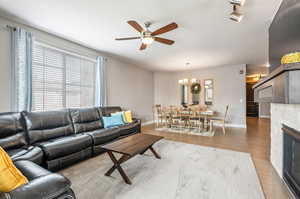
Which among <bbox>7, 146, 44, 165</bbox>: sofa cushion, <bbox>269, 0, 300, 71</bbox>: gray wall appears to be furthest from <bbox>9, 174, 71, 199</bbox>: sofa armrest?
<bbox>269, 0, 300, 71</bbox>: gray wall

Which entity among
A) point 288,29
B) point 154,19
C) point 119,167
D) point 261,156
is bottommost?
point 261,156

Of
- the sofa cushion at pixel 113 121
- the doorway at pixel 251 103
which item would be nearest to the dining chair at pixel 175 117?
the sofa cushion at pixel 113 121

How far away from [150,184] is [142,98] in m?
4.90

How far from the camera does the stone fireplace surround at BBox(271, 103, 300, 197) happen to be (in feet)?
5.74

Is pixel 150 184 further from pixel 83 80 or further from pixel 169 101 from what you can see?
pixel 169 101

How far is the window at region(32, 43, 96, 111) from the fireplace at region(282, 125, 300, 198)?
449cm

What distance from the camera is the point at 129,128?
3852 mm

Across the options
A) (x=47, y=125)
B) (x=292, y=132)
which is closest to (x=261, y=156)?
(x=292, y=132)

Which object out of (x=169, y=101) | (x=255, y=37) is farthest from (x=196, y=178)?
(x=169, y=101)

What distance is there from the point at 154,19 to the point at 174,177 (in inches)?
109

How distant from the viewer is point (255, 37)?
3.29 metres

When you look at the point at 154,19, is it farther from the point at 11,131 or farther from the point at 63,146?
the point at 11,131

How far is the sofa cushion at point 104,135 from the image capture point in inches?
115

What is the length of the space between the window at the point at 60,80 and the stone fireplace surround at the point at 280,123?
14.7 feet
